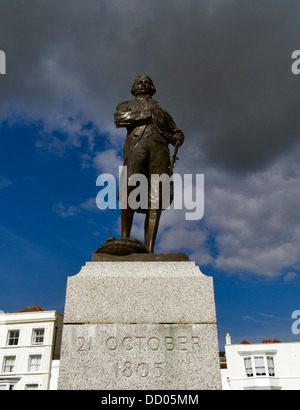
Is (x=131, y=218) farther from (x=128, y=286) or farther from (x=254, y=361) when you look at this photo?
(x=254, y=361)

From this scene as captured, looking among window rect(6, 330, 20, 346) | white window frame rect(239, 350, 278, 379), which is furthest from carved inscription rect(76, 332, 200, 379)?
white window frame rect(239, 350, 278, 379)

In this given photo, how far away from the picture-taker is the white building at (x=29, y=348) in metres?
34.1

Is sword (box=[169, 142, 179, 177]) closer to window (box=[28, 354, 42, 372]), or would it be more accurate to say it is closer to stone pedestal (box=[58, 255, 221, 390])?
stone pedestal (box=[58, 255, 221, 390])

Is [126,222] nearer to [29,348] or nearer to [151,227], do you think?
[151,227]

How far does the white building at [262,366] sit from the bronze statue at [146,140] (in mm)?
36460

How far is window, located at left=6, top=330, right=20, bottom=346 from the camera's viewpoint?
120ft

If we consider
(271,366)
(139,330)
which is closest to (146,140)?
(139,330)

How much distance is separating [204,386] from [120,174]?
399 cm

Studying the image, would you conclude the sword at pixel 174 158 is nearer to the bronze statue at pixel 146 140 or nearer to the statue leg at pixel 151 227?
the bronze statue at pixel 146 140

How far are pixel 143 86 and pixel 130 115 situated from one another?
0.85 m

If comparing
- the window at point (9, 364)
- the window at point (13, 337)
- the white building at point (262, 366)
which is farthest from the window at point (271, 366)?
the window at point (13, 337)

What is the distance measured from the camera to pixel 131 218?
6598mm

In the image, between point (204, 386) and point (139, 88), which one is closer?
point (204, 386)

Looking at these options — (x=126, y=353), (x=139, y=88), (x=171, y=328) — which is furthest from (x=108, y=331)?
(x=139, y=88)
